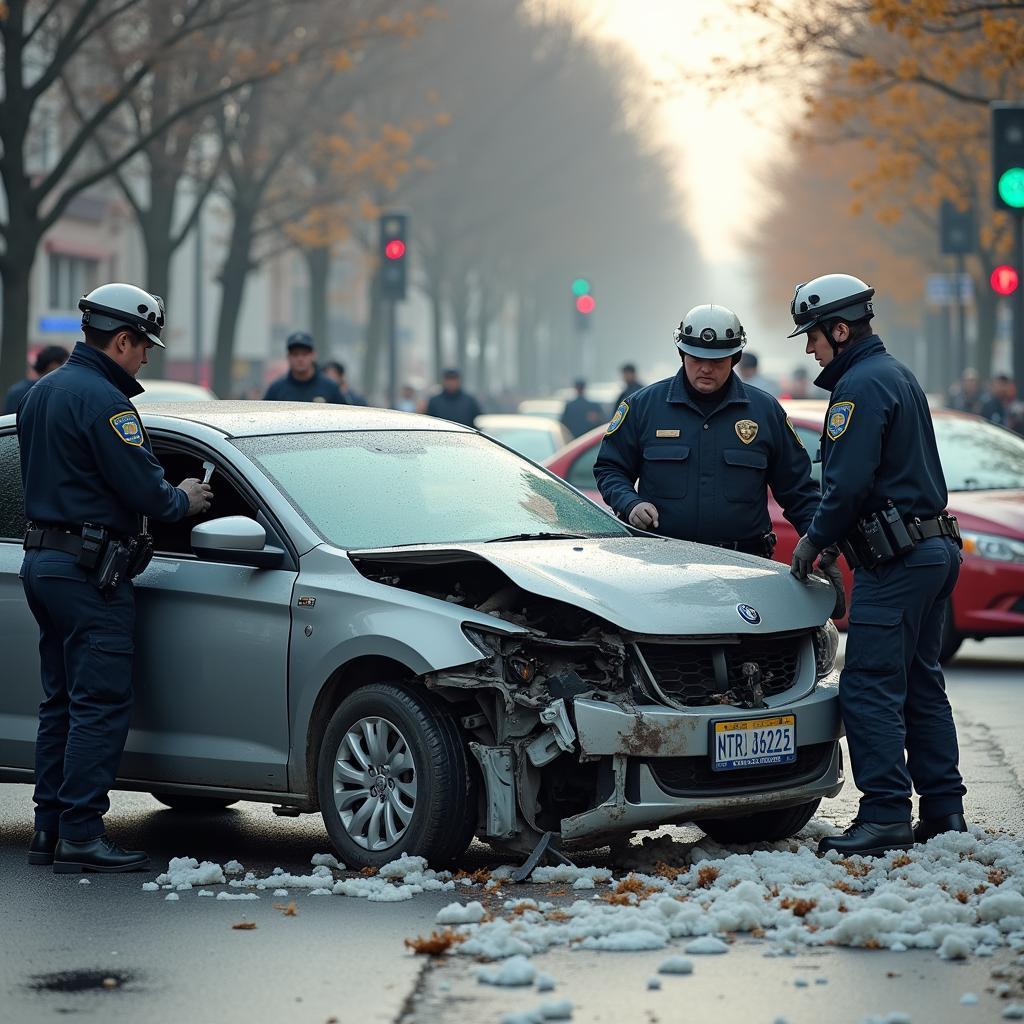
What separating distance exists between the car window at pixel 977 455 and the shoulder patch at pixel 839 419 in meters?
6.12

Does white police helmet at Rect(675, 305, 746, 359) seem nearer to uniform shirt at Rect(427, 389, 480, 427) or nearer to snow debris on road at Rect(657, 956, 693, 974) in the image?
snow debris on road at Rect(657, 956, 693, 974)

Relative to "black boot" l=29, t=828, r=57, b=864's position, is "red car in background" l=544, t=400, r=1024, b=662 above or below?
above

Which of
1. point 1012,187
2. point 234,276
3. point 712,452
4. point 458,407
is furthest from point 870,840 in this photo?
point 234,276

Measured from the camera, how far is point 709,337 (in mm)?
8125

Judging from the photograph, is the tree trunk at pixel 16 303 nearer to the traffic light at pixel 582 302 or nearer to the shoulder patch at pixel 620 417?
the shoulder patch at pixel 620 417

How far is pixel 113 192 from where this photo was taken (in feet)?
174

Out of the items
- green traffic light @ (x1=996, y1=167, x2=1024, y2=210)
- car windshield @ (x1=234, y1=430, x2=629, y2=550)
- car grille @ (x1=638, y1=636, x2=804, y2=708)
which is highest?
green traffic light @ (x1=996, y1=167, x2=1024, y2=210)

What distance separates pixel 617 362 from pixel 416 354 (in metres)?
14.9

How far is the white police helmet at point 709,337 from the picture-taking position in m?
8.12

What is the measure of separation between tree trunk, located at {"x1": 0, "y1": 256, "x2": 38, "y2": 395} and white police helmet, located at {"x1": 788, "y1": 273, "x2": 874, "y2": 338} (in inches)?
537

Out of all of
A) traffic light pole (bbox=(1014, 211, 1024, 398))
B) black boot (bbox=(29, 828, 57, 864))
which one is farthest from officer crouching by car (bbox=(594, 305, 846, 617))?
traffic light pole (bbox=(1014, 211, 1024, 398))

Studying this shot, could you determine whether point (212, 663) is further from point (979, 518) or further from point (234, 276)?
point (234, 276)

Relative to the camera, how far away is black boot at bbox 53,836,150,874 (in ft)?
23.3

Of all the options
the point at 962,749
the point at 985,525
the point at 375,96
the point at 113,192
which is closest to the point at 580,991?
the point at 962,749
